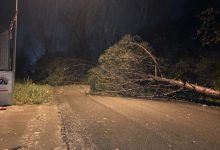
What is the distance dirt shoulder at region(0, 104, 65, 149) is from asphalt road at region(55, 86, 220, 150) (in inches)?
11.6

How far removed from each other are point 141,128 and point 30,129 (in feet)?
9.12

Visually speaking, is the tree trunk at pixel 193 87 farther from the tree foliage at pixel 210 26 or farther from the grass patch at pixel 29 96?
the grass patch at pixel 29 96

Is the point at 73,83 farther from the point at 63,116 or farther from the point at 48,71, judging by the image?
the point at 63,116

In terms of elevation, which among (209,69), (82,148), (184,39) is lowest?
(82,148)

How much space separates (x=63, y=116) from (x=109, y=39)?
19.4 meters

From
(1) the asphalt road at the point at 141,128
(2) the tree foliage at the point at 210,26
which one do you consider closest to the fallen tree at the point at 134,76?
(2) the tree foliage at the point at 210,26

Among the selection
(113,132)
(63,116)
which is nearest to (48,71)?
(63,116)

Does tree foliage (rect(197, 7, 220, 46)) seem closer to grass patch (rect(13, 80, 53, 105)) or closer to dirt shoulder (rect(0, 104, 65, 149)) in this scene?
grass patch (rect(13, 80, 53, 105))

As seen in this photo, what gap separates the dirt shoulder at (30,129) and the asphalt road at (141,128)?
0.97ft

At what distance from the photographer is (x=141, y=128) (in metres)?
9.36

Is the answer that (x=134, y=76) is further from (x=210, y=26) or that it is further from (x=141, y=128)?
(x=141, y=128)

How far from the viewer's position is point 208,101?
53.6ft

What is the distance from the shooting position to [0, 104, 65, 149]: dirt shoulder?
752cm

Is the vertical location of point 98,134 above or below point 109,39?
below
